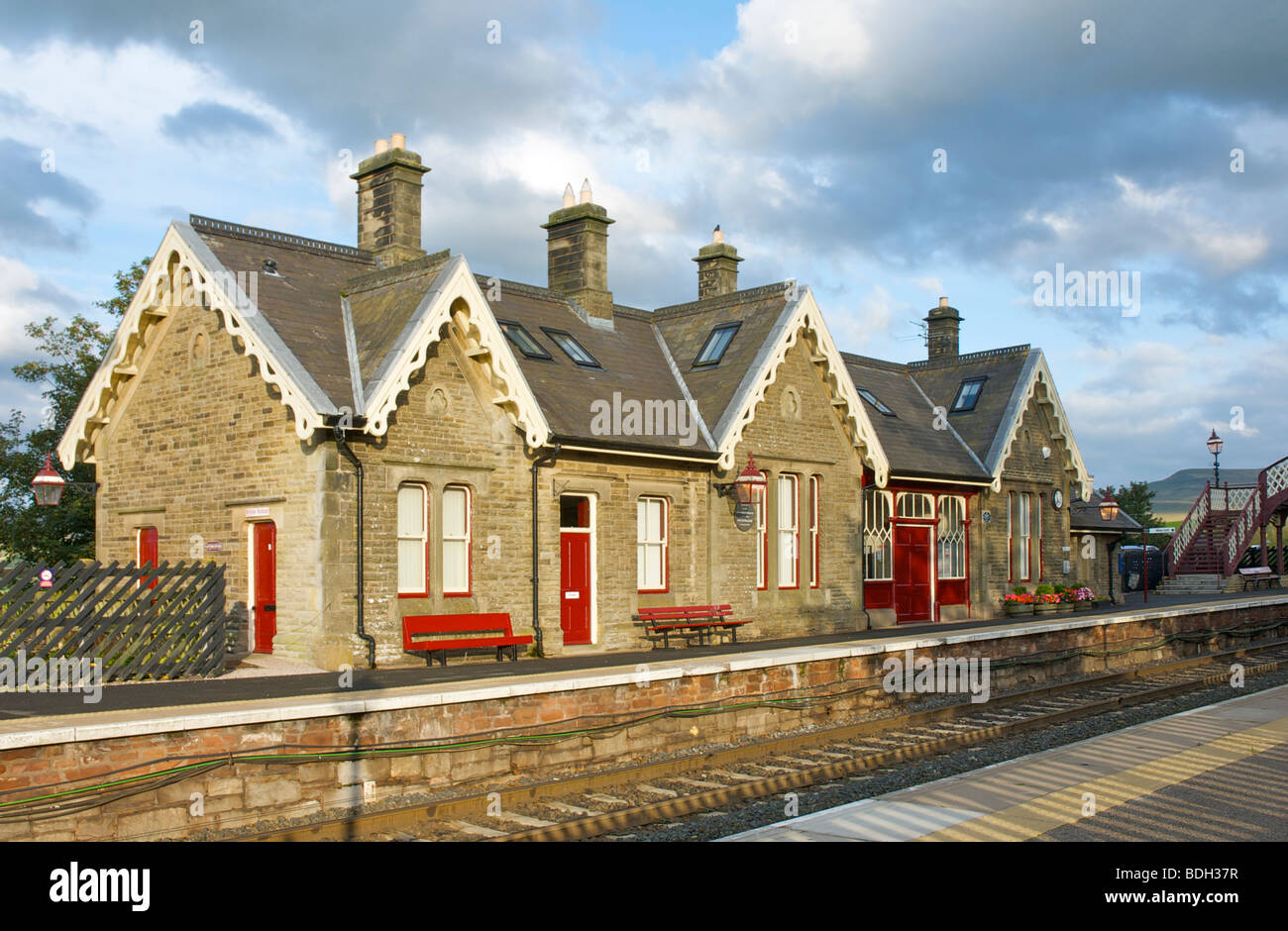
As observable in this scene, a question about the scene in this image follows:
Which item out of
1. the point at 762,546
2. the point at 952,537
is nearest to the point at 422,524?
the point at 762,546

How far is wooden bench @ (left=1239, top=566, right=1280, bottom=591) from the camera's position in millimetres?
40969

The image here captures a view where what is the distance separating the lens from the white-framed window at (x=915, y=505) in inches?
1102

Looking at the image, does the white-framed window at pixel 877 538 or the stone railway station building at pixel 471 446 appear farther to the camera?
the white-framed window at pixel 877 538

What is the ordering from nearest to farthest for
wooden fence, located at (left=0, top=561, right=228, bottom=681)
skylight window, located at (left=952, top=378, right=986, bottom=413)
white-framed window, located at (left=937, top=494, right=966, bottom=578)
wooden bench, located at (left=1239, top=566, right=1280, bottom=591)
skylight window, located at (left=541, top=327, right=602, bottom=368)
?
wooden fence, located at (left=0, top=561, right=228, bottom=681), skylight window, located at (left=541, top=327, right=602, bottom=368), white-framed window, located at (left=937, top=494, right=966, bottom=578), skylight window, located at (left=952, top=378, right=986, bottom=413), wooden bench, located at (left=1239, top=566, right=1280, bottom=591)

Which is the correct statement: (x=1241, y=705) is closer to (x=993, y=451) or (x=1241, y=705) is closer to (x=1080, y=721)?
(x=1080, y=721)

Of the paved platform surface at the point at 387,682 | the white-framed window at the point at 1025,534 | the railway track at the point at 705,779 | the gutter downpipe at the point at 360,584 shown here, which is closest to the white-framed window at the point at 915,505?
the white-framed window at the point at 1025,534

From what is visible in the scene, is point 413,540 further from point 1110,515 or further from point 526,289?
point 1110,515

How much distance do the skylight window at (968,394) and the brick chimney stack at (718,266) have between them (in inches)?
309

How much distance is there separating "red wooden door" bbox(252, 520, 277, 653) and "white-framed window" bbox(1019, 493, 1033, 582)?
21705mm

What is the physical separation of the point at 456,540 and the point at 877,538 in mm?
12010

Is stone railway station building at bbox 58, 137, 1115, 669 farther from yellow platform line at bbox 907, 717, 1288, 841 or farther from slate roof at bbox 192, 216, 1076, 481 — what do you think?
yellow platform line at bbox 907, 717, 1288, 841

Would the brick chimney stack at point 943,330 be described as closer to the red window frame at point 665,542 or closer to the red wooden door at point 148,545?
the red window frame at point 665,542

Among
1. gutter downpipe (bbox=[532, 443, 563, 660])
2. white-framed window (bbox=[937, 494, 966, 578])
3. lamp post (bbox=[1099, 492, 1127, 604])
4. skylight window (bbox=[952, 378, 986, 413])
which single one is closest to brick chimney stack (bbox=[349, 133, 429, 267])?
gutter downpipe (bbox=[532, 443, 563, 660])
